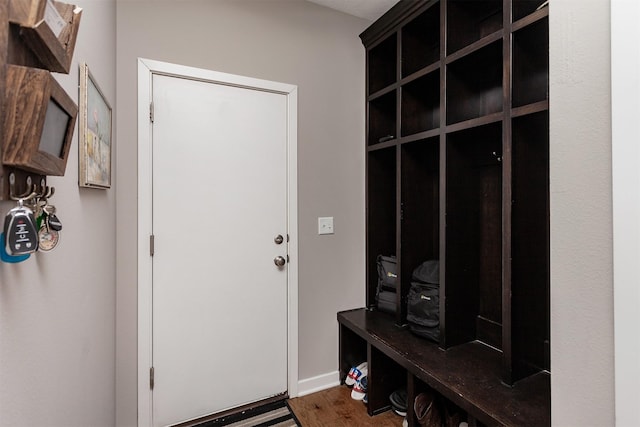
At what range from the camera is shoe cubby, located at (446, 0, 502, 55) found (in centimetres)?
175

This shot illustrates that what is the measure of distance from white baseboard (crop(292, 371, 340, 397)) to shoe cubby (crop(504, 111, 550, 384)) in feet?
4.12

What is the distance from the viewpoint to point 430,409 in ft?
5.28

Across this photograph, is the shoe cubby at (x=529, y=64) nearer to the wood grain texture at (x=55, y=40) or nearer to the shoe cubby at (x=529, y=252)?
the shoe cubby at (x=529, y=252)

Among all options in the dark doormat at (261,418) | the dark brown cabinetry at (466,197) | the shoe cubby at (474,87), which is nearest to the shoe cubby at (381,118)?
the dark brown cabinetry at (466,197)

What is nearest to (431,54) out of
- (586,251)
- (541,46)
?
(541,46)

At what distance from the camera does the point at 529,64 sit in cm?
149

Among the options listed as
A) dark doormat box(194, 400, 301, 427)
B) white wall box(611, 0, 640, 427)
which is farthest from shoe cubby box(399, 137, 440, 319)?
white wall box(611, 0, 640, 427)

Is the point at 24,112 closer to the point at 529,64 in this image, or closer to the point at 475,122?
the point at 475,122

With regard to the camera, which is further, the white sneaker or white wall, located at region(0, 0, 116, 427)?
the white sneaker

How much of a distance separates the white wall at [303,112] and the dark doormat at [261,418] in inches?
10.2

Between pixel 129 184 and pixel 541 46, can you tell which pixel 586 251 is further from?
→ pixel 129 184

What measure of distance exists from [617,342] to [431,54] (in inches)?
79.2

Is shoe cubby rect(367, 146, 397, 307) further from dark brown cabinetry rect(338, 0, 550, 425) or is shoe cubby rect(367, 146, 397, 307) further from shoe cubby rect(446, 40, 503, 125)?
shoe cubby rect(446, 40, 503, 125)

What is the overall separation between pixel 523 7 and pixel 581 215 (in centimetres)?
116
